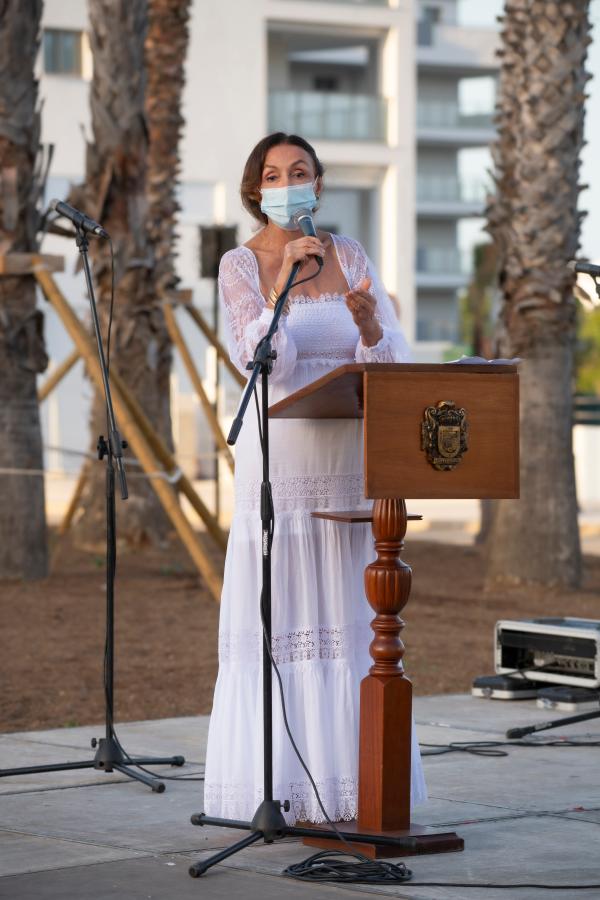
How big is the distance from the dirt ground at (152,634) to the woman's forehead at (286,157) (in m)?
3.54

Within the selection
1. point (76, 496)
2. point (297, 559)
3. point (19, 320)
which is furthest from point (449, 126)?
point (297, 559)

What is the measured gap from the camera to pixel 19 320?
12.3 meters

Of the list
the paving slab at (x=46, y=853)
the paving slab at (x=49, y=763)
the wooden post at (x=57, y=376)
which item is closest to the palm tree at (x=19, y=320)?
the wooden post at (x=57, y=376)

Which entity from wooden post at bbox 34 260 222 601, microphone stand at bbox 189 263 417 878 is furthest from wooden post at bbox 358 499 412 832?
wooden post at bbox 34 260 222 601

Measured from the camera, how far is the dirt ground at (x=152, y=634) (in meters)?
8.53

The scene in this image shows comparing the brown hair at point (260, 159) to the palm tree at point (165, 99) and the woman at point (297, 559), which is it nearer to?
the woman at point (297, 559)

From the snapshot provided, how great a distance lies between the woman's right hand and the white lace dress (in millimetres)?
386

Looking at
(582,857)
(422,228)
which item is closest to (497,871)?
(582,857)

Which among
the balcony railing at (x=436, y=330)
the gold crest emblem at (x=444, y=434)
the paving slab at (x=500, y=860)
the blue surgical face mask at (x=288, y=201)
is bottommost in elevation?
the paving slab at (x=500, y=860)

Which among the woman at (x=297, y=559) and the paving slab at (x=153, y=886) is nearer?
the paving slab at (x=153, y=886)

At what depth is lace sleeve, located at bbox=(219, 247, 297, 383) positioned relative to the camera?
5.06 metres

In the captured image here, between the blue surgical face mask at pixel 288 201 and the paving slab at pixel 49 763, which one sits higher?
the blue surgical face mask at pixel 288 201

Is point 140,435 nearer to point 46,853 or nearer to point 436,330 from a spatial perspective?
point 46,853

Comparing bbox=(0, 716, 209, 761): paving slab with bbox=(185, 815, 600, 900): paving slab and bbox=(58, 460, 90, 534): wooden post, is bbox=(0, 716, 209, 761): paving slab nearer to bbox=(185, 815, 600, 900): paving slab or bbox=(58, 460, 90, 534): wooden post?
bbox=(185, 815, 600, 900): paving slab
